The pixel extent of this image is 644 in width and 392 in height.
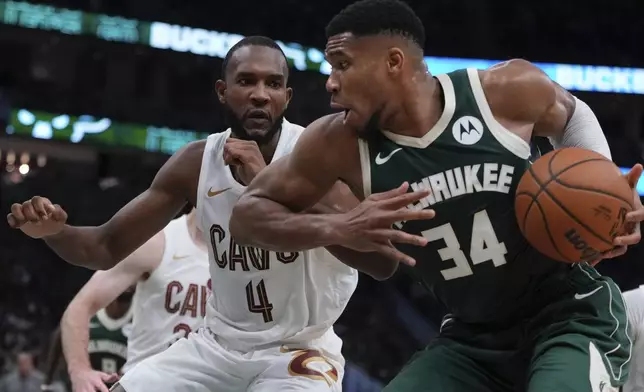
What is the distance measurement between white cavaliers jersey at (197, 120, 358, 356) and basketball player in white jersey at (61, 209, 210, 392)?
104 cm

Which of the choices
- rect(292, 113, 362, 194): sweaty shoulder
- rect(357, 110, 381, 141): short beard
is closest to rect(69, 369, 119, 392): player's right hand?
rect(292, 113, 362, 194): sweaty shoulder

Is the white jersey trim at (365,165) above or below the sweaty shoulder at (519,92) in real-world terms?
below

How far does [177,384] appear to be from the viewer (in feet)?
11.3

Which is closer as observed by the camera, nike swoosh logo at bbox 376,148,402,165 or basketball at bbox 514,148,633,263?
basketball at bbox 514,148,633,263

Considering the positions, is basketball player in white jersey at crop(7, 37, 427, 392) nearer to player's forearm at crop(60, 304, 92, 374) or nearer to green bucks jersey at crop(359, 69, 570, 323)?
green bucks jersey at crop(359, 69, 570, 323)

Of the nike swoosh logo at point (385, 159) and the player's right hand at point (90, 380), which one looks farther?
the player's right hand at point (90, 380)

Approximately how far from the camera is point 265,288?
11.5ft

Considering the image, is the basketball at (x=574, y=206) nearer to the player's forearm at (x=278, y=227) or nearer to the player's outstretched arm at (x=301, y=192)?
the player's outstretched arm at (x=301, y=192)

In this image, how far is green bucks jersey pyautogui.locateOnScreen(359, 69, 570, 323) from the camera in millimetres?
2834

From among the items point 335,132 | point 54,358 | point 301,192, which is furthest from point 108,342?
point 335,132

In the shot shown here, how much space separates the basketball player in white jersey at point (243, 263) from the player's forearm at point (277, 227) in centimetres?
34

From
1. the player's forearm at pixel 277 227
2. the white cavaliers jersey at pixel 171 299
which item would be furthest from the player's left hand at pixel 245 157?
the white cavaliers jersey at pixel 171 299

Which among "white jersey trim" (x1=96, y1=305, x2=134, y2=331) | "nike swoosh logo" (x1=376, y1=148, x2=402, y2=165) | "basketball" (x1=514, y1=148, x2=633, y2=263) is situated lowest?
"white jersey trim" (x1=96, y1=305, x2=134, y2=331)

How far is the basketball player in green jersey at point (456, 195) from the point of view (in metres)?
2.83
